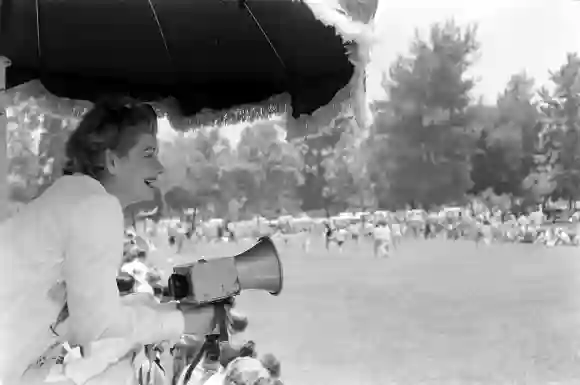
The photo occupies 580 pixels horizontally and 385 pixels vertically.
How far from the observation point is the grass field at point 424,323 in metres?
3.68

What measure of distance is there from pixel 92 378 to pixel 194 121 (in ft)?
3.24

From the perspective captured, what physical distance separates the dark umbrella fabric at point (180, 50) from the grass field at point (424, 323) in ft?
6.00

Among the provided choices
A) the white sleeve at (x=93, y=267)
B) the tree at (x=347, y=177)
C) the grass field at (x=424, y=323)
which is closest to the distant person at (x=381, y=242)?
the grass field at (x=424, y=323)

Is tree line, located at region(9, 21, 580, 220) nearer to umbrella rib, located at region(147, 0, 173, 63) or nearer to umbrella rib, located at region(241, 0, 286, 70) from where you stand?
umbrella rib, located at region(147, 0, 173, 63)

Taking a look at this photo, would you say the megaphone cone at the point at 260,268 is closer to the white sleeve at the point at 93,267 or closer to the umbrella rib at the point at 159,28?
the white sleeve at the point at 93,267

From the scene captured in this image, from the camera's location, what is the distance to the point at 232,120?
191cm

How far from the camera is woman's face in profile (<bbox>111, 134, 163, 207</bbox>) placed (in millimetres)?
1066

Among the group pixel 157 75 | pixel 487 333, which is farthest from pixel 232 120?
pixel 487 333

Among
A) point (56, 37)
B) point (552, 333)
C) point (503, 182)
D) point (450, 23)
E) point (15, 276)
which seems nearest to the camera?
point (15, 276)

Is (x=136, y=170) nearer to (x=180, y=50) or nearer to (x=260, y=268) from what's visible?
(x=260, y=268)

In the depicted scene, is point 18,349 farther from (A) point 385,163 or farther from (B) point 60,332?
(A) point 385,163

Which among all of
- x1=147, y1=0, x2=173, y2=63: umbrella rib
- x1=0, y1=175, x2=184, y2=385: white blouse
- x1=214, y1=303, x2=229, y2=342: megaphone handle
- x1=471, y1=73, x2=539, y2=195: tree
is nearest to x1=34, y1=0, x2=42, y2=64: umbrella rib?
x1=147, y1=0, x2=173, y2=63: umbrella rib

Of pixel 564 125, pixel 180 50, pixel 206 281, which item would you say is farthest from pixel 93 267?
pixel 564 125

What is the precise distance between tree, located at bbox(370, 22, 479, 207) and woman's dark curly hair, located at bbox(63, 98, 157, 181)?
16.0m
